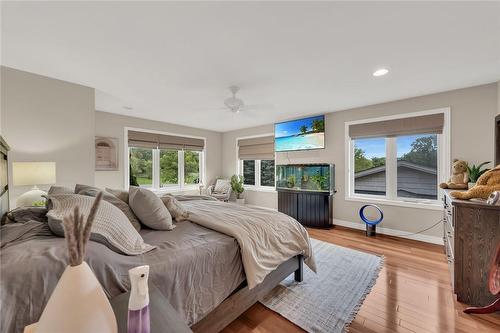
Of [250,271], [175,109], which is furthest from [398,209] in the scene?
[175,109]

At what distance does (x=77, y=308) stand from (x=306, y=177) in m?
4.21

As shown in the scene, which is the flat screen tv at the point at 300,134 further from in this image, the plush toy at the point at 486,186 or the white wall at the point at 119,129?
the plush toy at the point at 486,186

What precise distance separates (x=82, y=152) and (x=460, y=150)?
5.18 meters

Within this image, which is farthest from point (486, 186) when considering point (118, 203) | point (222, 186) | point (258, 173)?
point (222, 186)

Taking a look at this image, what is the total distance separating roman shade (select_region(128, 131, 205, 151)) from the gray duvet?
3423mm

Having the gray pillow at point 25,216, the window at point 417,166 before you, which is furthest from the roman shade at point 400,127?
the gray pillow at point 25,216

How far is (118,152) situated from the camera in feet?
13.9

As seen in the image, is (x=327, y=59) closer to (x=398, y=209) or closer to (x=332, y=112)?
(x=332, y=112)

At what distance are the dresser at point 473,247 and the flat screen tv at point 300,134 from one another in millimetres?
2638

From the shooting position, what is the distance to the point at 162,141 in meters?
4.90

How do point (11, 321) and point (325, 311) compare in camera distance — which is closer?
point (11, 321)

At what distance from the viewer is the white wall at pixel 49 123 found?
2252 millimetres

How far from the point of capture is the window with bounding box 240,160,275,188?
539cm

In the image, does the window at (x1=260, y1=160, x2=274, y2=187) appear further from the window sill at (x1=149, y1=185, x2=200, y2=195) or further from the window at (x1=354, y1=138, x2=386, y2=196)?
the window at (x1=354, y1=138, x2=386, y2=196)
